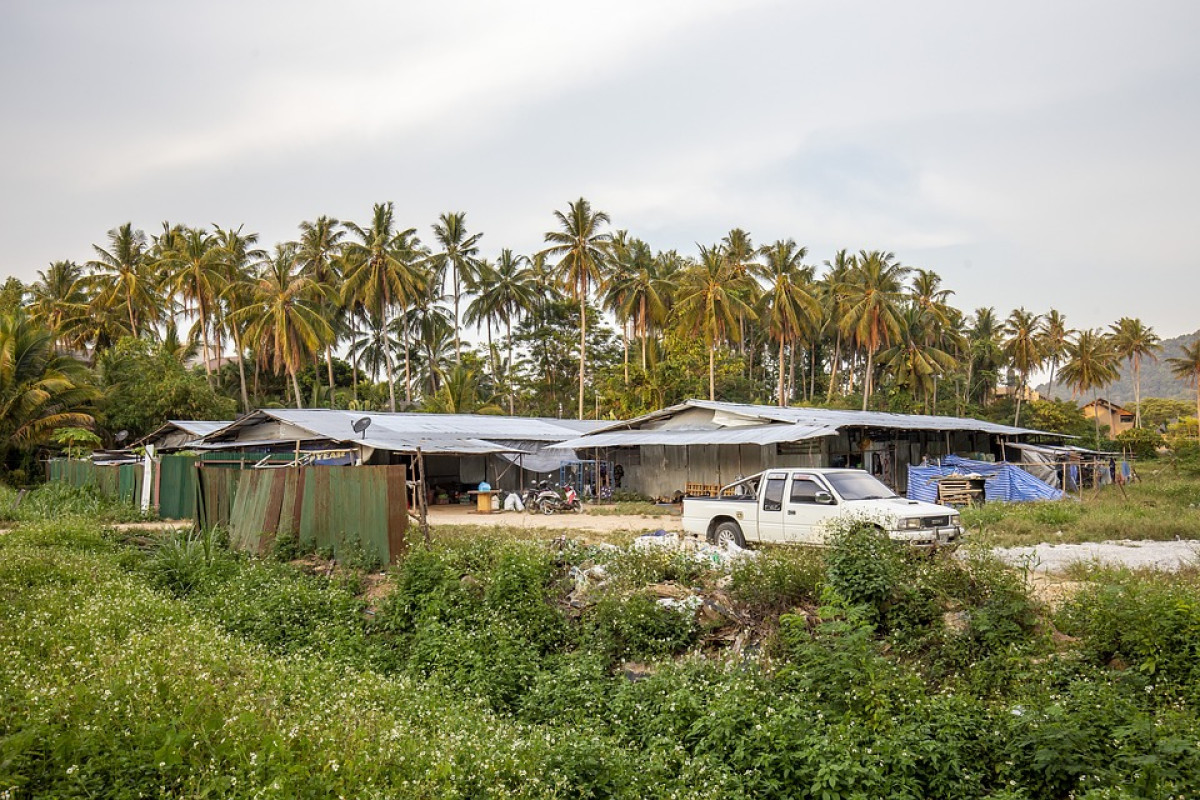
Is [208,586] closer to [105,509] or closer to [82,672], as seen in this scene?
[82,672]

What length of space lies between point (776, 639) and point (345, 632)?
5012mm

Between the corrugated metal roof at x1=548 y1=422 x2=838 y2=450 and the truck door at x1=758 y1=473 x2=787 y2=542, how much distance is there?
311 inches

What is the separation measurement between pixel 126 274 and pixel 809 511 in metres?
48.0

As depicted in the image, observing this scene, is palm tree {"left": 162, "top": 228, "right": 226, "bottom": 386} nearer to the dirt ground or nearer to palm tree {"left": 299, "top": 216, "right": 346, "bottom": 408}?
palm tree {"left": 299, "top": 216, "right": 346, "bottom": 408}

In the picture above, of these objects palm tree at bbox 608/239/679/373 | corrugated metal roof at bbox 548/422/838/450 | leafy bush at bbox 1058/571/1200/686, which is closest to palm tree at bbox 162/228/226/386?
palm tree at bbox 608/239/679/373

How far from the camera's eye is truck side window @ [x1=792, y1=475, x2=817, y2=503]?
39.8 feet

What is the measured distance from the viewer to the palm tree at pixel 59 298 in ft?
146

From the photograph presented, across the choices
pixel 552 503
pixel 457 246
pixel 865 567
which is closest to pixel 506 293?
pixel 457 246

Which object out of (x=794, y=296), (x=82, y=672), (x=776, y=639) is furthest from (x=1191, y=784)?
(x=794, y=296)

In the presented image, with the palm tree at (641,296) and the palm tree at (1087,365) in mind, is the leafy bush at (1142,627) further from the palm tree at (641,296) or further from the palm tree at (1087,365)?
the palm tree at (1087,365)

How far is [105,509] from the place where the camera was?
20.1m

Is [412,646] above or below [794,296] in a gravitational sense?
below

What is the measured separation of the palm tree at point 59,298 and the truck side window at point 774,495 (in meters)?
40.3

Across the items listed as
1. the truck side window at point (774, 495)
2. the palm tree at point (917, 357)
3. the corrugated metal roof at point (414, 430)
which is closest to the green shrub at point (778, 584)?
the truck side window at point (774, 495)
